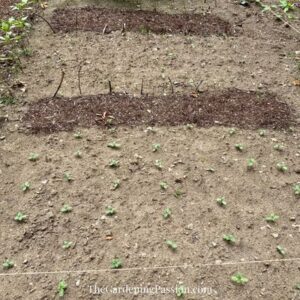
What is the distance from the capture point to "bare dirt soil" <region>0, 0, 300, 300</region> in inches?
101

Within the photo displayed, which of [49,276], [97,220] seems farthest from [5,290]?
[97,220]

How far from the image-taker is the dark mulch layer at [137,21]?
5.03m

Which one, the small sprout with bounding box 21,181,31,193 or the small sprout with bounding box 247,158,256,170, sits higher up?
the small sprout with bounding box 247,158,256,170

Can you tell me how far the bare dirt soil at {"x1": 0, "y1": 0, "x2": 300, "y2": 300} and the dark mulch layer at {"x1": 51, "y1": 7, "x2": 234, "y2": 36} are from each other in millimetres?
163

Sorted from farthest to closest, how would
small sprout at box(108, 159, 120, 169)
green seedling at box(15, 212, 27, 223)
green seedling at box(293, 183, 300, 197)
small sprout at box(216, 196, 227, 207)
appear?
small sprout at box(108, 159, 120, 169) → green seedling at box(293, 183, 300, 197) → small sprout at box(216, 196, 227, 207) → green seedling at box(15, 212, 27, 223)

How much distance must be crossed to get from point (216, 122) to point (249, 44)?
1697mm

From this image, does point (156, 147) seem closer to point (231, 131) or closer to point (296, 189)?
point (231, 131)

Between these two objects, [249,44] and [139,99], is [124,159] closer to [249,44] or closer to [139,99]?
[139,99]

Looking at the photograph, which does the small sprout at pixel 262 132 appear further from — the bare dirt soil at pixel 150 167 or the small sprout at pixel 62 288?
the small sprout at pixel 62 288

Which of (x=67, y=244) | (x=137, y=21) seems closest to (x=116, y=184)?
(x=67, y=244)

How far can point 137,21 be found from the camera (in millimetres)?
5156

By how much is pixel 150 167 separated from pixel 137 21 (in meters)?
2.68

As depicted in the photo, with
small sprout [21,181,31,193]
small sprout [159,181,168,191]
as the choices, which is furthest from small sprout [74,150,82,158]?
small sprout [159,181,168,191]

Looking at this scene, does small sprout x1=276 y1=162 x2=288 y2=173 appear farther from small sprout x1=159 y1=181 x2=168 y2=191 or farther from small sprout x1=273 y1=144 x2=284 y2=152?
small sprout x1=159 y1=181 x2=168 y2=191
